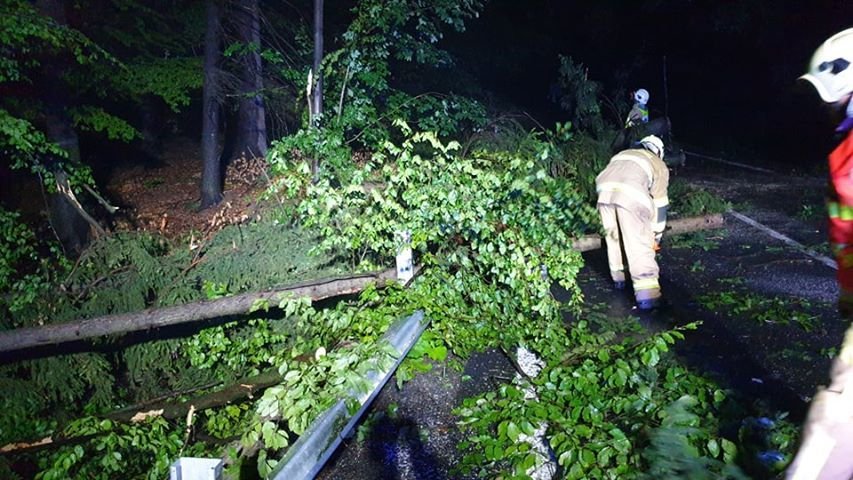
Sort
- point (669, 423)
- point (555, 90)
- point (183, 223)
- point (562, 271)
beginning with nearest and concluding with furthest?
point (669, 423) < point (562, 271) < point (183, 223) < point (555, 90)

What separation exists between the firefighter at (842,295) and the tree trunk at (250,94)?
7815mm

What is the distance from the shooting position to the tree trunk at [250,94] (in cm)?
946

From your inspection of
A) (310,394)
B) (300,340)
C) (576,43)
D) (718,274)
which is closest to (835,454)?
(310,394)

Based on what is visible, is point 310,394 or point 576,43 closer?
point 310,394

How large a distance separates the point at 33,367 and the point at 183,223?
5.32m

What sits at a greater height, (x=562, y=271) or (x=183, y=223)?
(x=562, y=271)

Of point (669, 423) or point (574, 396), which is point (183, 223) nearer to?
point (574, 396)

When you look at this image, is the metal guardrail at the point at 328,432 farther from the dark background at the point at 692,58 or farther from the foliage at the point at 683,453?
the dark background at the point at 692,58

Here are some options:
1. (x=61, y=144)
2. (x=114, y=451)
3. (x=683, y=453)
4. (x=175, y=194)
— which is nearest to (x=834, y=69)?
(x=683, y=453)

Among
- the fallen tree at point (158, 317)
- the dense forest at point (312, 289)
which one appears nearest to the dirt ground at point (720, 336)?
the dense forest at point (312, 289)

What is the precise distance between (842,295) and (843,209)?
0.38 metres

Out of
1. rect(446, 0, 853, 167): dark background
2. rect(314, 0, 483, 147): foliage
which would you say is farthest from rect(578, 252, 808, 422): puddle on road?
rect(446, 0, 853, 167): dark background

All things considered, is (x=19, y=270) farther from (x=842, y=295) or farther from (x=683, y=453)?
(x=842, y=295)

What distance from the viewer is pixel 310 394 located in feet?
10.0
